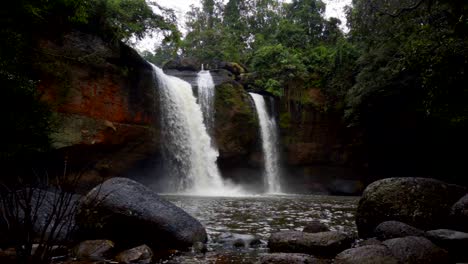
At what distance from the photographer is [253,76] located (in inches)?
1059

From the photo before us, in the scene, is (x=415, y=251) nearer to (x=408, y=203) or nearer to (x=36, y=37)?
(x=408, y=203)

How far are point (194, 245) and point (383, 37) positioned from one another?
13343 millimetres

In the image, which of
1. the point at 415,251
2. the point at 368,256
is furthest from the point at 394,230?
the point at 368,256

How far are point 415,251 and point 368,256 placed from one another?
0.79 metres

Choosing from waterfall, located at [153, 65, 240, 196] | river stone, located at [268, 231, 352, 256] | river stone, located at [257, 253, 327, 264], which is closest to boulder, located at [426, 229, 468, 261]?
river stone, located at [268, 231, 352, 256]

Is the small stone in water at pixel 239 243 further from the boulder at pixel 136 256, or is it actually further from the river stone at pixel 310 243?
the boulder at pixel 136 256

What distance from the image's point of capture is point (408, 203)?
295 inches

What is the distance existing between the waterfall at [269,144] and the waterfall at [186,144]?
9.67ft

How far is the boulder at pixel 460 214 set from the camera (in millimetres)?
6871

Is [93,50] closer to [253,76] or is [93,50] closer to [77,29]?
[77,29]

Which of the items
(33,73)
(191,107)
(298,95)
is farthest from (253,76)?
(33,73)

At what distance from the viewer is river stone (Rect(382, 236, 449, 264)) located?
500 centimetres

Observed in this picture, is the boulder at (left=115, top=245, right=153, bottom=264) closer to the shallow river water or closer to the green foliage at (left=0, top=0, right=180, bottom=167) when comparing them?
the shallow river water

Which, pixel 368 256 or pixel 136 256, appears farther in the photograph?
pixel 136 256
